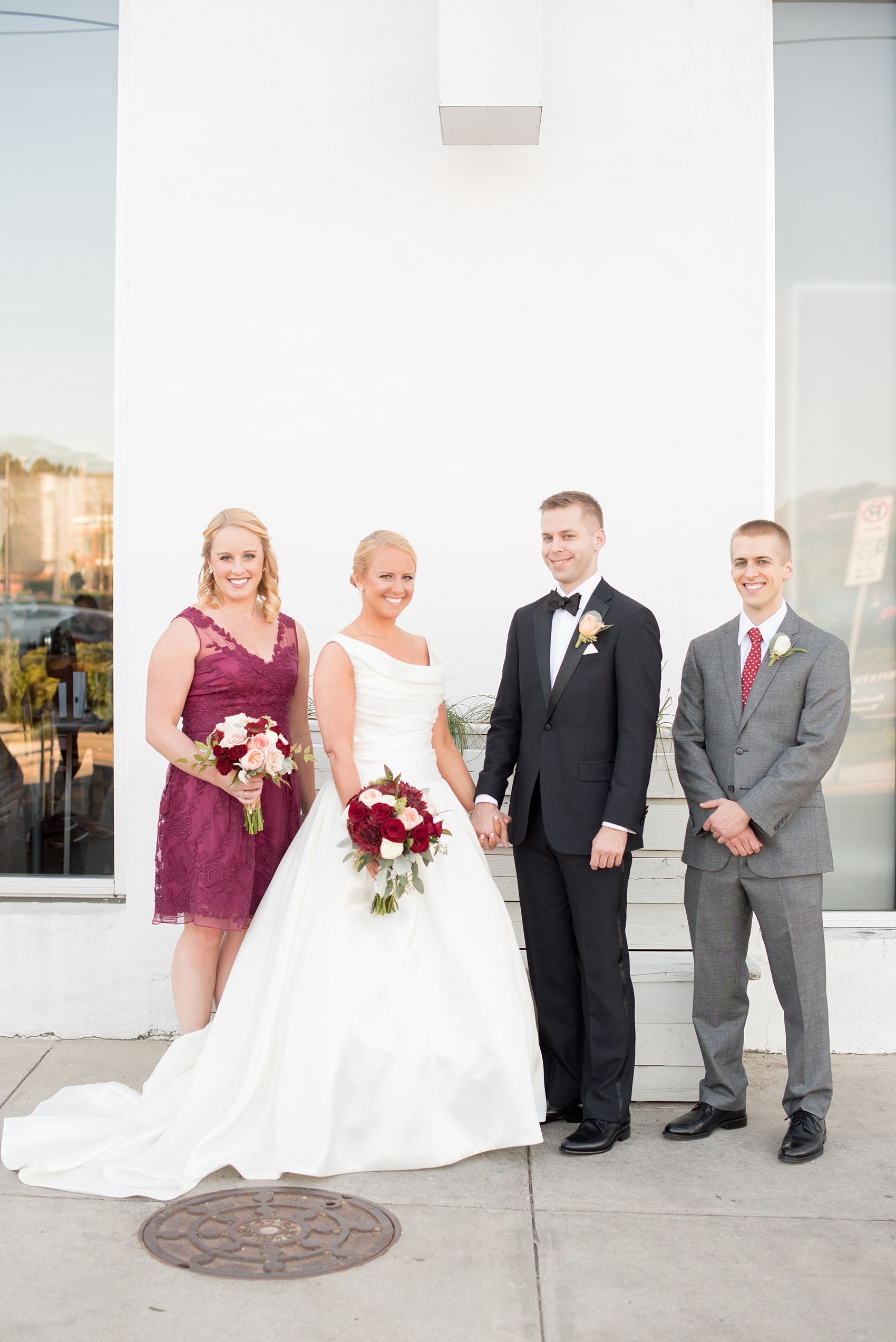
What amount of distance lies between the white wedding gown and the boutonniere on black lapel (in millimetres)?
1105

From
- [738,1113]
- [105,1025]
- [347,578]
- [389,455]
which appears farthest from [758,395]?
[105,1025]

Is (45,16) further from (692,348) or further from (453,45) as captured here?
(692,348)

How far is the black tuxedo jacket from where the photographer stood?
11.5 ft

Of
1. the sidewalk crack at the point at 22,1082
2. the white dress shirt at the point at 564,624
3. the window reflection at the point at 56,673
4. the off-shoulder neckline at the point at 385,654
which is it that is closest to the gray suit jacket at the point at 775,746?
the white dress shirt at the point at 564,624

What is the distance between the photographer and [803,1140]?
350 cm

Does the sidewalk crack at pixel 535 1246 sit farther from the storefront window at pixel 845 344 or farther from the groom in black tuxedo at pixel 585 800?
the storefront window at pixel 845 344

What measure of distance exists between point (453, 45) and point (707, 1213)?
13.9 feet

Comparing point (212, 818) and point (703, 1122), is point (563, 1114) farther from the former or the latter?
point (212, 818)

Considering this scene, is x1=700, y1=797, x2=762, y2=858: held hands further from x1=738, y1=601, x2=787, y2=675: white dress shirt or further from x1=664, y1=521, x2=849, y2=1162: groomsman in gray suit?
x1=738, y1=601, x2=787, y2=675: white dress shirt

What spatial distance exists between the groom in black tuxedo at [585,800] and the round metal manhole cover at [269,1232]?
2.68 ft

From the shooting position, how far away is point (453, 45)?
14.3 ft

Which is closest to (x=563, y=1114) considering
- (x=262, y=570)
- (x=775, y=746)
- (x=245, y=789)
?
(x=775, y=746)

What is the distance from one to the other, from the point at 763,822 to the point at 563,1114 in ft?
4.04

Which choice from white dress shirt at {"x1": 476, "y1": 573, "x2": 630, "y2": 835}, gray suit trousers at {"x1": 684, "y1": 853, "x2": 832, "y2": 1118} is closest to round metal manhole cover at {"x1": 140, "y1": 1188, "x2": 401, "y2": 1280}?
gray suit trousers at {"x1": 684, "y1": 853, "x2": 832, "y2": 1118}
